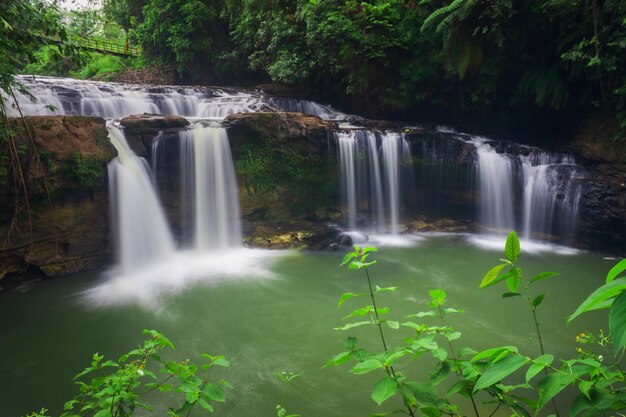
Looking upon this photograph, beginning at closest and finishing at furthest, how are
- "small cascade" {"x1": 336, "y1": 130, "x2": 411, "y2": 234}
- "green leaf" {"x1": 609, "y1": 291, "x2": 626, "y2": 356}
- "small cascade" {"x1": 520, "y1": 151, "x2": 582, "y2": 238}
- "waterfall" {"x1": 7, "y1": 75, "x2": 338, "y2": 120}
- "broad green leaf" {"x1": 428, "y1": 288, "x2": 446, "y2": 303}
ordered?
1. "green leaf" {"x1": 609, "y1": 291, "x2": 626, "y2": 356}
2. "broad green leaf" {"x1": 428, "y1": 288, "x2": 446, "y2": 303}
3. "small cascade" {"x1": 520, "y1": 151, "x2": 582, "y2": 238}
4. "waterfall" {"x1": 7, "y1": 75, "x2": 338, "y2": 120}
5. "small cascade" {"x1": 336, "y1": 130, "x2": 411, "y2": 234}

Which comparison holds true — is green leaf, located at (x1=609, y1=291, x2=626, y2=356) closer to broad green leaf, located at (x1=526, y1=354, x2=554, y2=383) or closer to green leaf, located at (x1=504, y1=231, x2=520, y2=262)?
broad green leaf, located at (x1=526, y1=354, x2=554, y2=383)

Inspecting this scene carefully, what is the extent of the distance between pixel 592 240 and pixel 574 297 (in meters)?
3.22

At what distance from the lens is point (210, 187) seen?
10.0 m

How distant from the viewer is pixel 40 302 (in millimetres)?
7055

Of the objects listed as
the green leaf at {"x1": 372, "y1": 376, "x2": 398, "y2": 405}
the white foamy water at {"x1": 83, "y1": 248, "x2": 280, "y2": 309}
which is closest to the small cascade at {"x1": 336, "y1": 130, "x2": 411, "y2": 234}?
the white foamy water at {"x1": 83, "y1": 248, "x2": 280, "y2": 309}

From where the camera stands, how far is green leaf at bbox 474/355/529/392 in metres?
1.29

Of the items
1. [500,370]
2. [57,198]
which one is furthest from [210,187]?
[500,370]

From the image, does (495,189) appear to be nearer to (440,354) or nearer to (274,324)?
(274,324)

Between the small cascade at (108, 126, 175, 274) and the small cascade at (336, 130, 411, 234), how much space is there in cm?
498

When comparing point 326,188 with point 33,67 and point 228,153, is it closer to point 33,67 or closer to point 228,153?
point 228,153

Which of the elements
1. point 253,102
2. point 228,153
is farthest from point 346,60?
point 228,153

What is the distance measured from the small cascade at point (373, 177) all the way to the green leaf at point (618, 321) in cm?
1006

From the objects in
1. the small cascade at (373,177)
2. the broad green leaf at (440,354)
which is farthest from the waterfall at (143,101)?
the broad green leaf at (440,354)

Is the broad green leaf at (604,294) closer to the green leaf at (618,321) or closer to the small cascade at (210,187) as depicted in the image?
the green leaf at (618,321)
